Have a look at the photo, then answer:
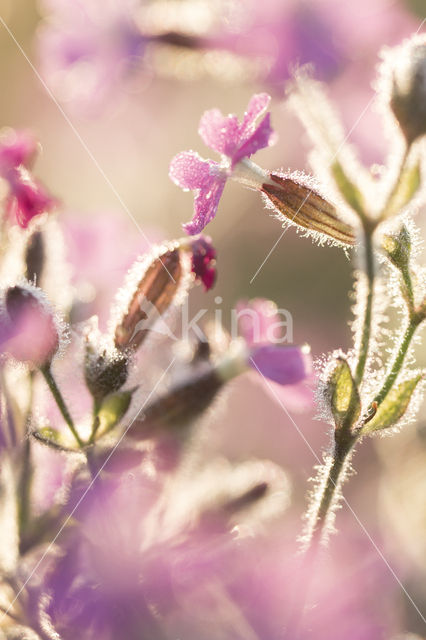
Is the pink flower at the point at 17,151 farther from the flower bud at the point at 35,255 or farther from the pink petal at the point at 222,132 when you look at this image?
the pink petal at the point at 222,132

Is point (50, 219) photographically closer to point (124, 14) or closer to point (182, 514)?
point (182, 514)

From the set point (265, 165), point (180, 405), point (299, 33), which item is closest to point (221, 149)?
point (180, 405)

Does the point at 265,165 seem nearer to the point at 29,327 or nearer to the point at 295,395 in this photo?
the point at 295,395

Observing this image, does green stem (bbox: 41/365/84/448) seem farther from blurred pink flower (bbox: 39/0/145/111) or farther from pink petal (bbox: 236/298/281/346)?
blurred pink flower (bbox: 39/0/145/111)

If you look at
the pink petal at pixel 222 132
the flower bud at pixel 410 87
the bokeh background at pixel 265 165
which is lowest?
the bokeh background at pixel 265 165

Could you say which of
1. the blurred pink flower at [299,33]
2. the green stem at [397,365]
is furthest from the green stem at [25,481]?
the blurred pink flower at [299,33]

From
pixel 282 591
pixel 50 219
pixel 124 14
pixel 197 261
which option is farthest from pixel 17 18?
pixel 282 591
